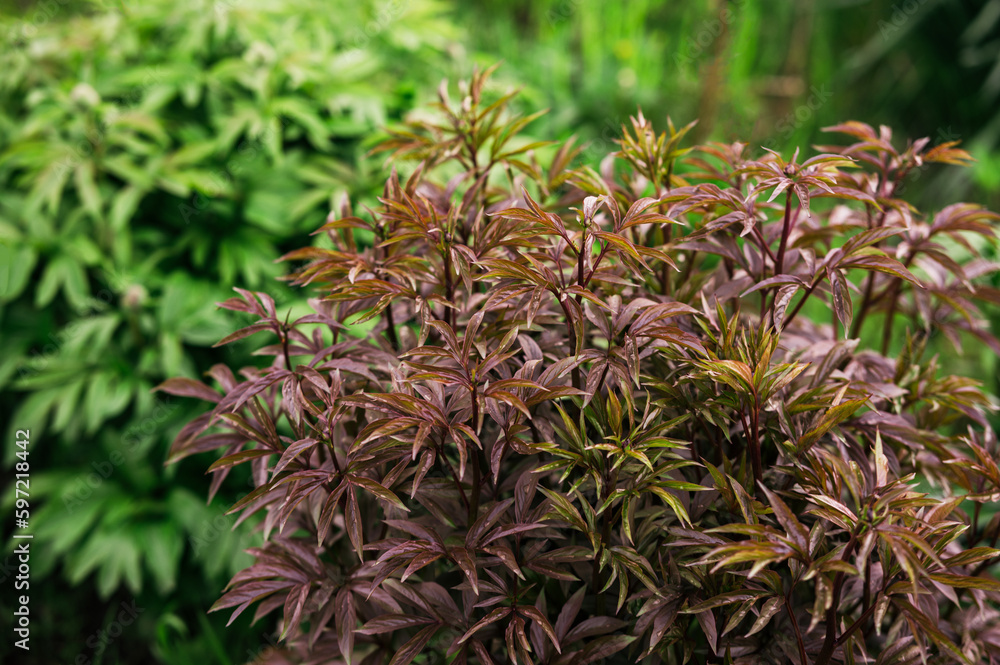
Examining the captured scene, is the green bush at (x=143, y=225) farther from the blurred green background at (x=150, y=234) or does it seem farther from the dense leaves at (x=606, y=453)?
the dense leaves at (x=606, y=453)

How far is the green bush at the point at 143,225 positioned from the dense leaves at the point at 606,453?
96 cm

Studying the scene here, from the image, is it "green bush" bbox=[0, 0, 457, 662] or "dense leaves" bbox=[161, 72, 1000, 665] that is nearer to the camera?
"dense leaves" bbox=[161, 72, 1000, 665]

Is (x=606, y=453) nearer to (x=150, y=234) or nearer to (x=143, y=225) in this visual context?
(x=150, y=234)

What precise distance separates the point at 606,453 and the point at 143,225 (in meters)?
2.02

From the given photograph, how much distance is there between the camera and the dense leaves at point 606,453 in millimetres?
1008

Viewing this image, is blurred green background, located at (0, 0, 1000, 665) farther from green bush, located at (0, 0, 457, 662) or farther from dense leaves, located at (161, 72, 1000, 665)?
dense leaves, located at (161, 72, 1000, 665)

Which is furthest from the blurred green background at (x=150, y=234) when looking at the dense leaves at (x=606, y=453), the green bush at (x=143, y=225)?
the dense leaves at (x=606, y=453)

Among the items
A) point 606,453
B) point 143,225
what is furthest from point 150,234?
point 606,453

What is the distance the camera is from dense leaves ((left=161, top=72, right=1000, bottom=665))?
3.31 feet

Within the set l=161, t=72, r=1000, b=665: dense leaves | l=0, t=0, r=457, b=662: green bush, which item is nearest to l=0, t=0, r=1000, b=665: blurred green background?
l=0, t=0, r=457, b=662: green bush

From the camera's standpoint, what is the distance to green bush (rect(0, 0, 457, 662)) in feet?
7.07

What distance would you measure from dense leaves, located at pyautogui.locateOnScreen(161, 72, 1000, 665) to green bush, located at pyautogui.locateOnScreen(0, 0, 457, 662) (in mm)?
965

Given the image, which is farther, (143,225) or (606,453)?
(143,225)

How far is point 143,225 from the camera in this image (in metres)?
2.44
